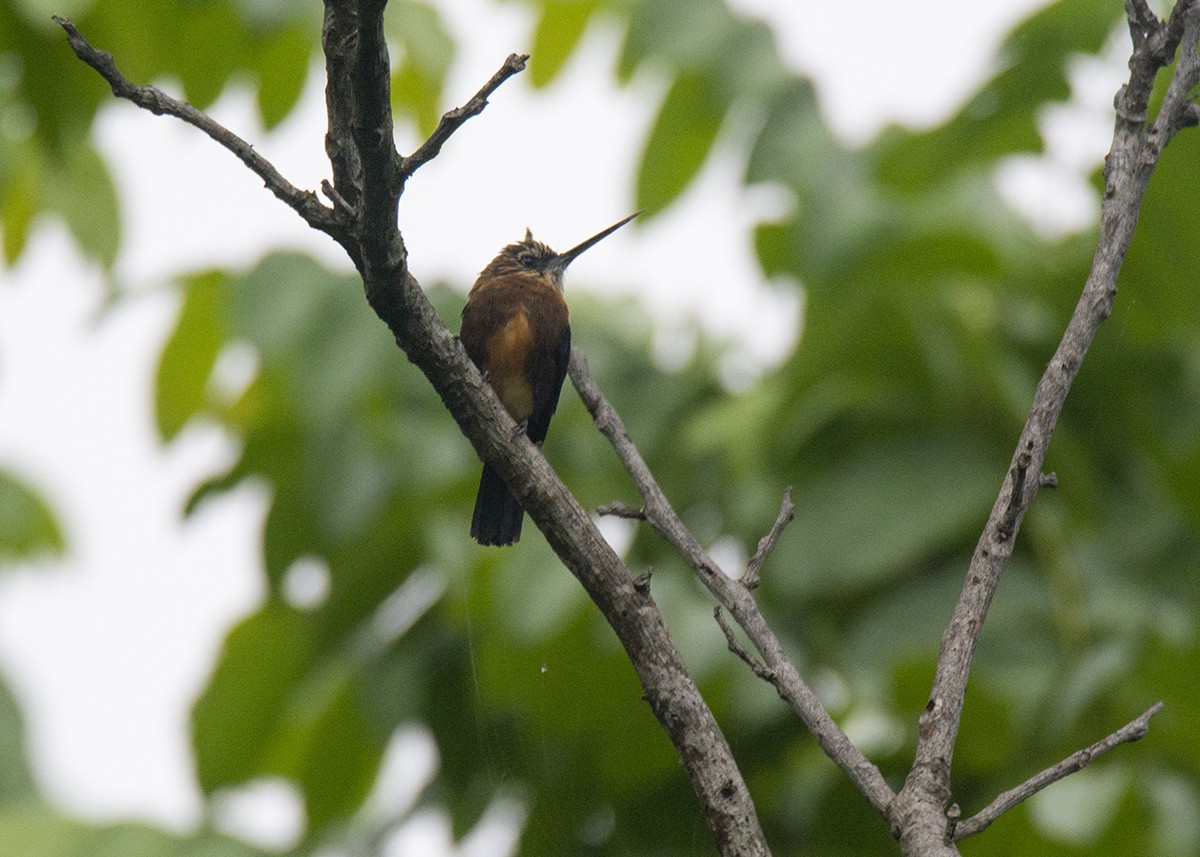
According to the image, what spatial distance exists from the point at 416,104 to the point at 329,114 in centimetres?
314

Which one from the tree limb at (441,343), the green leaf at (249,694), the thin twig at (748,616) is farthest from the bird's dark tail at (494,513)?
the tree limb at (441,343)

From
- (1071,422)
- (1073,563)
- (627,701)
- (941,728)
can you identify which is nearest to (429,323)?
(941,728)

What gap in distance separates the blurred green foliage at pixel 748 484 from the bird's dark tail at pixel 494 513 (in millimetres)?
127

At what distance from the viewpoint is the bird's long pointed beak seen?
170 inches

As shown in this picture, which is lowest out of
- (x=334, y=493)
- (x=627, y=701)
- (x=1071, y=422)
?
(x=627, y=701)

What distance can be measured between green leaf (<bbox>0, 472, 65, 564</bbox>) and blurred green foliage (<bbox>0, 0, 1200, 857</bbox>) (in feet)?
3.70

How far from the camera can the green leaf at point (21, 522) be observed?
6.26m

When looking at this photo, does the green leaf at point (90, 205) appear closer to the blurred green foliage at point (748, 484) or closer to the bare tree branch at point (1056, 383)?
the blurred green foliage at point (748, 484)

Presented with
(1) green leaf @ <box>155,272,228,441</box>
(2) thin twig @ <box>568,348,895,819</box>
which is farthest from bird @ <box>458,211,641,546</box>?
(2) thin twig @ <box>568,348,895,819</box>

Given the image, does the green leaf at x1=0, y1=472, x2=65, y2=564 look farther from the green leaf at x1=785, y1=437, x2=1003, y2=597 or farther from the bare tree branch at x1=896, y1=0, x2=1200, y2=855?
the bare tree branch at x1=896, y1=0, x2=1200, y2=855

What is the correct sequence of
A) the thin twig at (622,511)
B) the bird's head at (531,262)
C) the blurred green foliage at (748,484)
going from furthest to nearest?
the bird's head at (531,262) → the blurred green foliage at (748,484) → the thin twig at (622,511)

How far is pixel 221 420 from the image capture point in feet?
19.0

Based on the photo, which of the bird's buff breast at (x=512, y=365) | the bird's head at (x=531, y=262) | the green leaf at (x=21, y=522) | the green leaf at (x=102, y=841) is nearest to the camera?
the green leaf at (x=102, y=841)

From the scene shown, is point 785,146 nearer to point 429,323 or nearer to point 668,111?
point 668,111
